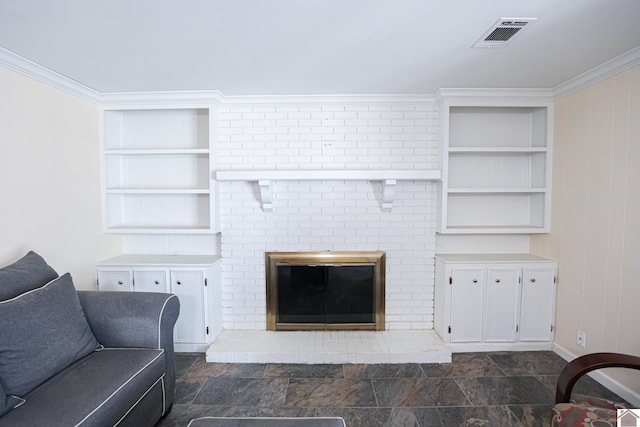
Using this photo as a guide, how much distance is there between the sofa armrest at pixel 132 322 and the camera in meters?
2.05

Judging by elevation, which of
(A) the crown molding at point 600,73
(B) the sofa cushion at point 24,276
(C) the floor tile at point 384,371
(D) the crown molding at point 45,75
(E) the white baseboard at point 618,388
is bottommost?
(C) the floor tile at point 384,371

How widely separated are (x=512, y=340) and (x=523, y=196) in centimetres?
148

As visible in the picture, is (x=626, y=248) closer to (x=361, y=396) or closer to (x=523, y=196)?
(x=523, y=196)

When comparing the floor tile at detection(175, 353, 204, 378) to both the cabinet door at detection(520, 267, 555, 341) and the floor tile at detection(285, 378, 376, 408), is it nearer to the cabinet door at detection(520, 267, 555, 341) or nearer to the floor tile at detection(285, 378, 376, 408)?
the floor tile at detection(285, 378, 376, 408)

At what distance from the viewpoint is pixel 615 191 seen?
2383 millimetres

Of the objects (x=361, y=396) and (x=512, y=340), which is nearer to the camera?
(x=361, y=396)

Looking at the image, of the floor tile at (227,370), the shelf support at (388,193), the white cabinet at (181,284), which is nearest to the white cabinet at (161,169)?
the white cabinet at (181,284)

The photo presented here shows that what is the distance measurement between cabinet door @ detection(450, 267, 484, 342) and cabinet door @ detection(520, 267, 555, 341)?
0.42 meters

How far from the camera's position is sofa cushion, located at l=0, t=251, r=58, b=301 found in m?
1.79

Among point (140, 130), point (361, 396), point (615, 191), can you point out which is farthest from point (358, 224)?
point (140, 130)

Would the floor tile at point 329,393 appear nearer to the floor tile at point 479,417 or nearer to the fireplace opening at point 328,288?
the floor tile at point 479,417

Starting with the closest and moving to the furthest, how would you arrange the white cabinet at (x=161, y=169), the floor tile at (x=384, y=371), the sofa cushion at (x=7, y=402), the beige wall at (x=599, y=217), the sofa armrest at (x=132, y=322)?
1. the sofa cushion at (x=7, y=402)
2. the sofa armrest at (x=132, y=322)
3. the beige wall at (x=599, y=217)
4. the floor tile at (x=384, y=371)
5. the white cabinet at (x=161, y=169)

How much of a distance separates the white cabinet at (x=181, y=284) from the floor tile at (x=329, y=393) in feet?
3.46

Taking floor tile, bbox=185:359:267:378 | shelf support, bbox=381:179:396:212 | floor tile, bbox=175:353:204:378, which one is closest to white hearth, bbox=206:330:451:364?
floor tile, bbox=185:359:267:378
